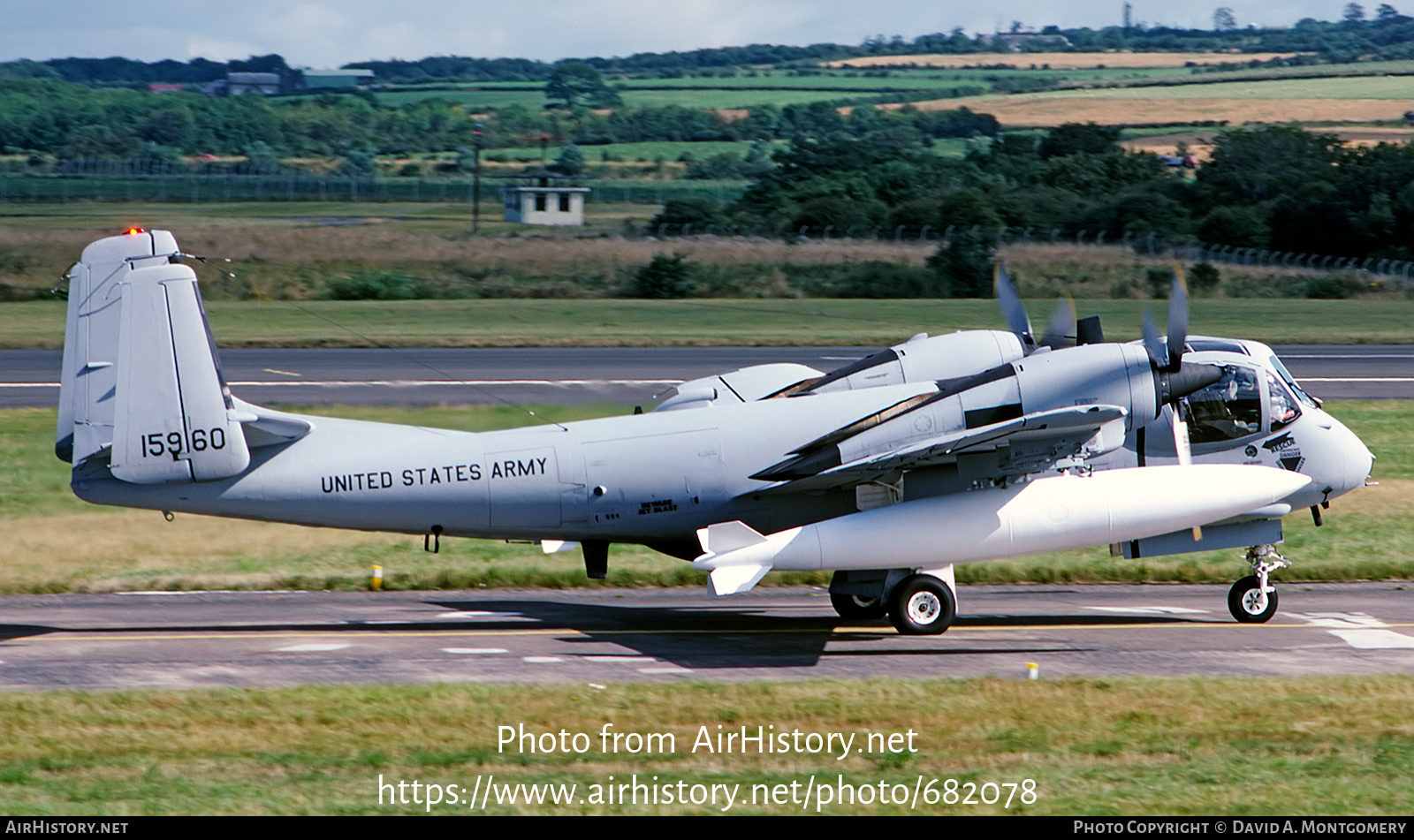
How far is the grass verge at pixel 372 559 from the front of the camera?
19625 mm

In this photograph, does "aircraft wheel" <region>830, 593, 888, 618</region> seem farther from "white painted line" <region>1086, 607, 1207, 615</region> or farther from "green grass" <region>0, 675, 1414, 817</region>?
"white painted line" <region>1086, 607, 1207, 615</region>

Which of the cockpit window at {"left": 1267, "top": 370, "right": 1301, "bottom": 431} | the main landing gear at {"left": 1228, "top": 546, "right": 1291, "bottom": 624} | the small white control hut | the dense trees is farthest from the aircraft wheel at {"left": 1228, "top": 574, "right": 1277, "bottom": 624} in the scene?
the small white control hut

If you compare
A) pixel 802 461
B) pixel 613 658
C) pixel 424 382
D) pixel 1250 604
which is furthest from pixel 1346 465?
pixel 424 382

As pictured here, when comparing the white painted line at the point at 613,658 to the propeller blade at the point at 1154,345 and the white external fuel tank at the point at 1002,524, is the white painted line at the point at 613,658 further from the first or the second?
the propeller blade at the point at 1154,345

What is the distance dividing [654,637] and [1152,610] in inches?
249

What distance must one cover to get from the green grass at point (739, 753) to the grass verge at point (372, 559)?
539cm

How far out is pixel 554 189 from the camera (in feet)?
302

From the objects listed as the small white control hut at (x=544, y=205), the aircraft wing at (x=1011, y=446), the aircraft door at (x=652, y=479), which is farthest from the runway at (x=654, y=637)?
the small white control hut at (x=544, y=205)

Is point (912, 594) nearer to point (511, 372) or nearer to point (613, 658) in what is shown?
point (613, 658)

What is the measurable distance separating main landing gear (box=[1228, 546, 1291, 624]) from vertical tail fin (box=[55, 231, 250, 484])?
37.9 feet

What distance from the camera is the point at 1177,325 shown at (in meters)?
16.2

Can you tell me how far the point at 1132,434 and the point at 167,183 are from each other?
91041 millimetres
